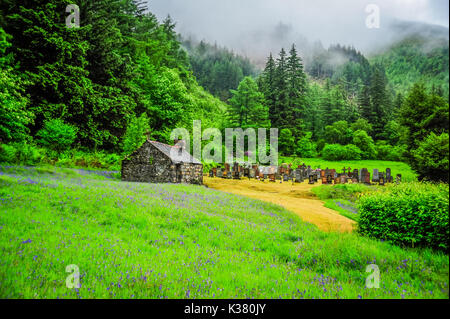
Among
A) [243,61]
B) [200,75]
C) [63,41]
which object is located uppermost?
[243,61]

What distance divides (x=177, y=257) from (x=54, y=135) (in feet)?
76.6

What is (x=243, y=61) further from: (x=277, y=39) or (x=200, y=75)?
(x=277, y=39)

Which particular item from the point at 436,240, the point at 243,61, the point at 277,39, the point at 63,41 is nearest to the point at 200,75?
the point at 243,61

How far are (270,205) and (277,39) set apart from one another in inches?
1059

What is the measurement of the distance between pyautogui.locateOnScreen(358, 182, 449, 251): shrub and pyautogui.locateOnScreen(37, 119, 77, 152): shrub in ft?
83.8

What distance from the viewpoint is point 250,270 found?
468 centimetres

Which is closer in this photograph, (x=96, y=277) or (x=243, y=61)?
(x=96, y=277)

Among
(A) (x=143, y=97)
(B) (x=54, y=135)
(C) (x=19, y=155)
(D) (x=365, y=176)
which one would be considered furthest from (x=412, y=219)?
(A) (x=143, y=97)

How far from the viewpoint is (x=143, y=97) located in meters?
37.6

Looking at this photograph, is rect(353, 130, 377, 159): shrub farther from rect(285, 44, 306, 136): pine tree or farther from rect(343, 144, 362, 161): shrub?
rect(285, 44, 306, 136): pine tree

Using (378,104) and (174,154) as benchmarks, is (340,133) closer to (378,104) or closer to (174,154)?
(378,104)

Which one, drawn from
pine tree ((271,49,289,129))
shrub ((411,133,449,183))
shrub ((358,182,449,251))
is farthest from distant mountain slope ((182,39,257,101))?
shrub ((358,182,449,251))

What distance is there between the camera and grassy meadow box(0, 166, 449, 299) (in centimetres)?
356

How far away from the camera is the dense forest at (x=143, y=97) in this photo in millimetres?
14320
